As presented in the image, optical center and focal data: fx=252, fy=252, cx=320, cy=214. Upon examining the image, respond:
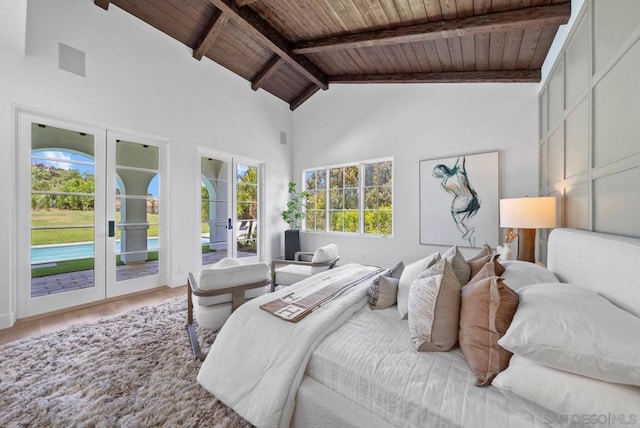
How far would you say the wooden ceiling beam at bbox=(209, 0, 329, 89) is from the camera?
118 inches

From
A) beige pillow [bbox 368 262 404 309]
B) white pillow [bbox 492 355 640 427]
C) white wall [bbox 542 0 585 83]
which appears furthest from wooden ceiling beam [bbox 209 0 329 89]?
white pillow [bbox 492 355 640 427]

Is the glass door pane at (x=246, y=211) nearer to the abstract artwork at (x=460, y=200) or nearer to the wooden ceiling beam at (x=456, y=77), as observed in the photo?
the wooden ceiling beam at (x=456, y=77)

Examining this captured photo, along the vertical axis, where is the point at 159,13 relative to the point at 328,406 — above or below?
above

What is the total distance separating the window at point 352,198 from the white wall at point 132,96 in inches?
53.4

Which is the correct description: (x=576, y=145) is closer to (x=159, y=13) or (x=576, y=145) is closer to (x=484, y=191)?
(x=484, y=191)

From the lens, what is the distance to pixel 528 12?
2.50 meters

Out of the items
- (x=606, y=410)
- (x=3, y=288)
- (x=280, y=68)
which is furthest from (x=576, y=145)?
(x=3, y=288)

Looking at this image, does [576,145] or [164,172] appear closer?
[576,145]

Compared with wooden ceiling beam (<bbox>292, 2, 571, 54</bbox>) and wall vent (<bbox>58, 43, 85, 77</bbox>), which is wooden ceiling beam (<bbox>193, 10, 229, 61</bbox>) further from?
wall vent (<bbox>58, 43, 85, 77</bbox>)

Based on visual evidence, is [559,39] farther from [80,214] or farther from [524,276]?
[80,214]

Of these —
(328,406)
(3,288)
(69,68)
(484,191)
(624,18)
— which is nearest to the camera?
(328,406)

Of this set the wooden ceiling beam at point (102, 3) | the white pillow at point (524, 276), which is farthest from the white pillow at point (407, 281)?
the wooden ceiling beam at point (102, 3)

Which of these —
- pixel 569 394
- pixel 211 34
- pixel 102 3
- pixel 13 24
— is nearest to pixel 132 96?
pixel 102 3

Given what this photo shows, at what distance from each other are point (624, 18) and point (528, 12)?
5.20 feet
